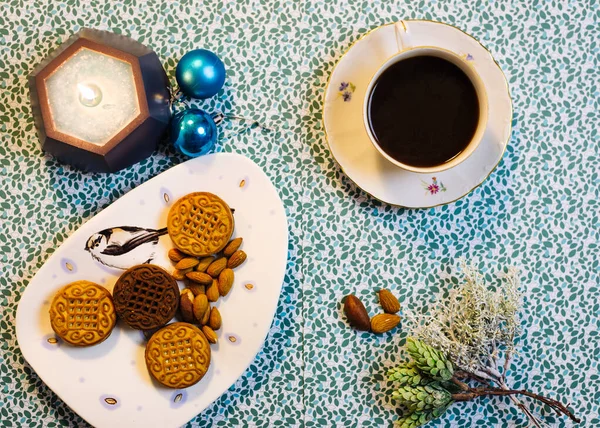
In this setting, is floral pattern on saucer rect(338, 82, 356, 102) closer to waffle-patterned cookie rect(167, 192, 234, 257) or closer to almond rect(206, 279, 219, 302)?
waffle-patterned cookie rect(167, 192, 234, 257)

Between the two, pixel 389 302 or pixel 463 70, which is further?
pixel 389 302

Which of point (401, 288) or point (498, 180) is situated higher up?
point (498, 180)

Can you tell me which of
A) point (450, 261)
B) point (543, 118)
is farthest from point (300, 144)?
point (543, 118)

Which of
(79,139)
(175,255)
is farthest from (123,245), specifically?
(79,139)

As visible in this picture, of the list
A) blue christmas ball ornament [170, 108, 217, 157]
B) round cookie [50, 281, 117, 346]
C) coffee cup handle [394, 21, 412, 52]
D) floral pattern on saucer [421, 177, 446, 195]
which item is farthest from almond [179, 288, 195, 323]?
coffee cup handle [394, 21, 412, 52]

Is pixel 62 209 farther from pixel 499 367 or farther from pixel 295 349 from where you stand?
pixel 499 367

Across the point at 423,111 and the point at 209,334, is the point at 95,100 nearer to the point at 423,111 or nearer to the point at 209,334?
the point at 209,334

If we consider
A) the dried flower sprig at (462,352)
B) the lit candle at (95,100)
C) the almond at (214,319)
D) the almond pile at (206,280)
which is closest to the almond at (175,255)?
the almond pile at (206,280)
